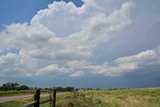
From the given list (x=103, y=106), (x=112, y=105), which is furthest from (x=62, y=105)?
(x=112, y=105)

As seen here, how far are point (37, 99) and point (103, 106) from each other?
20.0m

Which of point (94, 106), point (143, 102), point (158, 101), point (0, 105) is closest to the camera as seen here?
point (94, 106)

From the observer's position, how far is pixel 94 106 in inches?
1148

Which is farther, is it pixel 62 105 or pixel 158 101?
pixel 158 101

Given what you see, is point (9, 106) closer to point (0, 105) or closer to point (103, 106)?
point (0, 105)

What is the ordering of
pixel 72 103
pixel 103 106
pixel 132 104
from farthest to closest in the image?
pixel 132 104 → pixel 103 106 → pixel 72 103

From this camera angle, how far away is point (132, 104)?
37844 mm

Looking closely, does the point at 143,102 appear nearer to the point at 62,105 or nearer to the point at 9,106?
the point at 9,106

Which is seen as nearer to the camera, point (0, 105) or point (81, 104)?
point (81, 104)

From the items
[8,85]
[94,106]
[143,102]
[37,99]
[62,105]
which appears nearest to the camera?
[37,99]

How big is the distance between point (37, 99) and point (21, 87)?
7009 cm

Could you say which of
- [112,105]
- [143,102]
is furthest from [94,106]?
[143,102]

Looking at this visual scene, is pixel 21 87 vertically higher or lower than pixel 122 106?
higher

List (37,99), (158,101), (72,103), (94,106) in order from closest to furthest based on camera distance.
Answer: (37,99) → (72,103) → (94,106) → (158,101)
